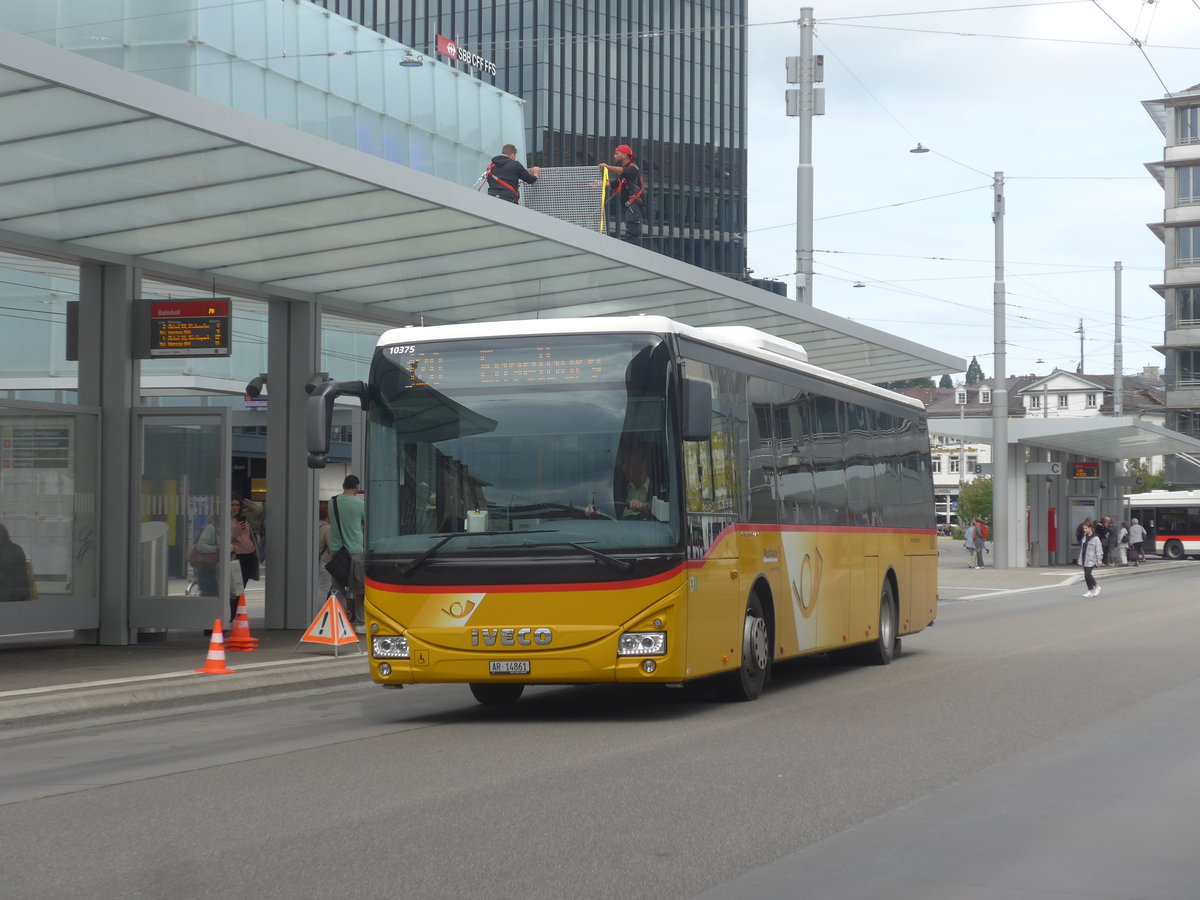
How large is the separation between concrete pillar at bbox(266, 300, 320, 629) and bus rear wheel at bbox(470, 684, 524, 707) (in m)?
6.67

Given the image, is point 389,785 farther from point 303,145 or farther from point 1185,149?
point 1185,149

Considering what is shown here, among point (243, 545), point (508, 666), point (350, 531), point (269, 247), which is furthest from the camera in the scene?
point (243, 545)

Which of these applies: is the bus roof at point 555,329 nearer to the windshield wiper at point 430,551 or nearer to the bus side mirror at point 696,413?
the bus side mirror at point 696,413

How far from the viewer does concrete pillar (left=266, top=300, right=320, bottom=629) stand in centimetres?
1958

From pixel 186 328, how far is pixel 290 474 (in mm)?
2701

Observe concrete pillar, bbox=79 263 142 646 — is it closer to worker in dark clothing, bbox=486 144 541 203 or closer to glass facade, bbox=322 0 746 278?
worker in dark clothing, bbox=486 144 541 203

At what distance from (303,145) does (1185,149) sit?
8688 cm

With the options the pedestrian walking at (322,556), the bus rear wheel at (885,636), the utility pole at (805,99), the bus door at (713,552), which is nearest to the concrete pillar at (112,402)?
the pedestrian walking at (322,556)

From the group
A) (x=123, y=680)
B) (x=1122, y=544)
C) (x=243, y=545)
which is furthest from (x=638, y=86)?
(x=123, y=680)

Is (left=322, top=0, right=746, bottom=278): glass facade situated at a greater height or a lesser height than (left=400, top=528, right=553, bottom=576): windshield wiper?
greater

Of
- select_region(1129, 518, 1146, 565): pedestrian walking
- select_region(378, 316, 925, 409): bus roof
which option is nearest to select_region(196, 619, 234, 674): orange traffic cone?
select_region(378, 316, 925, 409): bus roof

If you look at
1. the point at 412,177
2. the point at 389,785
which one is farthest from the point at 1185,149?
the point at 389,785

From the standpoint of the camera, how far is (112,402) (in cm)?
1753

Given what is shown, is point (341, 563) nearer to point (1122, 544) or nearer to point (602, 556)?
point (602, 556)
